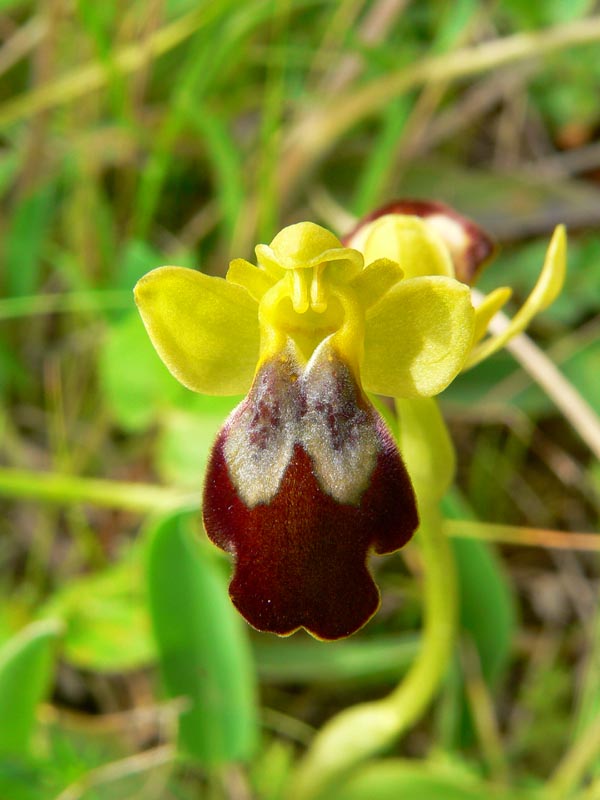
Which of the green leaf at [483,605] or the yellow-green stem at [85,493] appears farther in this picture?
the green leaf at [483,605]

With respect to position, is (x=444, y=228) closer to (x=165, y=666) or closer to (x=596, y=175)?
(x=165, y=666)

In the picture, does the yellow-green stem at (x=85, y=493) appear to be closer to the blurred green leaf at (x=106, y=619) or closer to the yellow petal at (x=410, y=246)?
the blurred green leaf at (x=106, y=619)

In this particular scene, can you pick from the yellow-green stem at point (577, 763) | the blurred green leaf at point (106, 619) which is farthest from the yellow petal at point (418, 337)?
the yellow-green stem at point (577, 763)

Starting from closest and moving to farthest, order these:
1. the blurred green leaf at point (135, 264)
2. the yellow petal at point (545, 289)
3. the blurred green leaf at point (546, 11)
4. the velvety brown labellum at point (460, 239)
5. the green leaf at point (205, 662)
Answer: the yellow petal at point (545, 289), the velvety brown labellum at point (460, 239), the green leaf at point (205, 662), the blurred green leaf at point (135, 264), the blurred green leaf at point (546, 11)

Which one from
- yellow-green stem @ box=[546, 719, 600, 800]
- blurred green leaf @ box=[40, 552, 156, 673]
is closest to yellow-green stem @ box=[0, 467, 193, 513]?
blurred green leaf @ box=[40, 552, 156, 673]

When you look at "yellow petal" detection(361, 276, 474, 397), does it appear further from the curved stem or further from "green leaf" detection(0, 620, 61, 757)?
"green leaf" detection(0, 620, 61, 757)

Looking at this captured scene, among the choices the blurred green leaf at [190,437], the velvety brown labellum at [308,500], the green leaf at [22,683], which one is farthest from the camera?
the blurred green leaf at [190,437]

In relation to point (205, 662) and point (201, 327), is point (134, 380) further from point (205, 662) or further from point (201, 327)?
point (201, 327)
